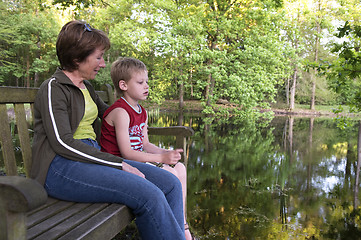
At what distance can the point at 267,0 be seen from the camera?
11.8m

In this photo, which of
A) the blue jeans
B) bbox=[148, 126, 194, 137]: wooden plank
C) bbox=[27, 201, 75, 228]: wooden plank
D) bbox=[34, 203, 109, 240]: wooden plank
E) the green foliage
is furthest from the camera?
the green foliage

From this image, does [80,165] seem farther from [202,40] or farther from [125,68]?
[202,40]

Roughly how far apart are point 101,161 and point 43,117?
39 centimetres

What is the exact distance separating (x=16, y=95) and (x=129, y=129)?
76cm

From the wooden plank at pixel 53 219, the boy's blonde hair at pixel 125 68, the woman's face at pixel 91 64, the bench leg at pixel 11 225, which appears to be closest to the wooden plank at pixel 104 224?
the wooden plank at pixel 53 219

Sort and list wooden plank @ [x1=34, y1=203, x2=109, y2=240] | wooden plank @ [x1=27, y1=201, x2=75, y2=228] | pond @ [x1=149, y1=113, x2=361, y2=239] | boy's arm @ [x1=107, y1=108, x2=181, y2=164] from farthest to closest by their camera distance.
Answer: pond @ [x1=149, y1=113, x2=361, y2=239] < boy's arm @ [x1=107, y1=108, x2=181, y2=164] < wooden plank @ [x1=27, y1=201, x2=75, y2=228] < wooden plank @ [x1=34, y1=203, x2=109, y2=240]

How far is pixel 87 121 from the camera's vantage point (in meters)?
1.92

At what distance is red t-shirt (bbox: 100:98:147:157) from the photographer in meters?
2.10

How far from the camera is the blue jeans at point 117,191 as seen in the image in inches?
57.7

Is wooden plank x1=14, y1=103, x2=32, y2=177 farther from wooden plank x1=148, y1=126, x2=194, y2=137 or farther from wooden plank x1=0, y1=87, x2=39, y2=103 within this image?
wooden plank x1=148, y1=126, x2=194, y2=137

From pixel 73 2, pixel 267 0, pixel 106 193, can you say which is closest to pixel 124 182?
pixel 106 193

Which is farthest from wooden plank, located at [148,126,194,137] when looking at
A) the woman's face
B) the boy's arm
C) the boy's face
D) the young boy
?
the woman's face

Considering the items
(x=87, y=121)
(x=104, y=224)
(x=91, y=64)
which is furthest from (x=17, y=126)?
(x=104, y=224)

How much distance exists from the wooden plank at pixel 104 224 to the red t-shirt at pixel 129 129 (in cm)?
67
